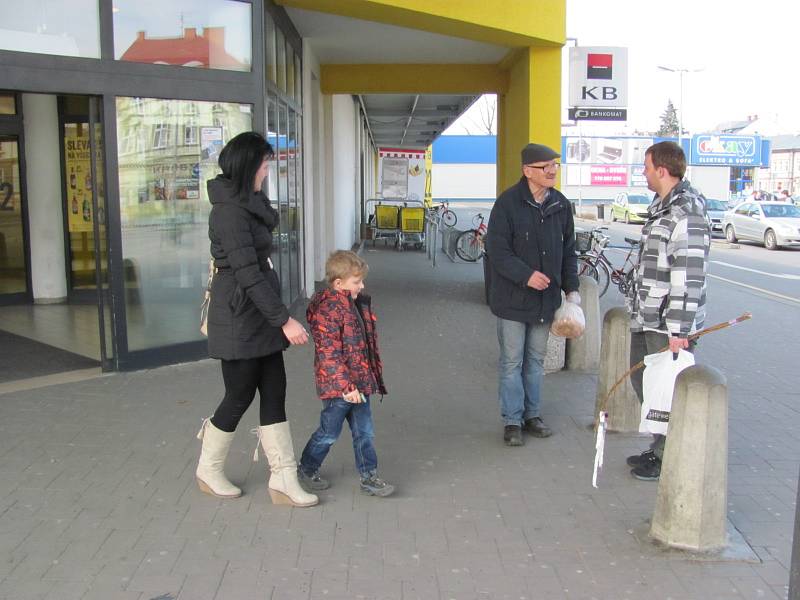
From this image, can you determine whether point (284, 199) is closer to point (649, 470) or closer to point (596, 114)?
point (596, 114)

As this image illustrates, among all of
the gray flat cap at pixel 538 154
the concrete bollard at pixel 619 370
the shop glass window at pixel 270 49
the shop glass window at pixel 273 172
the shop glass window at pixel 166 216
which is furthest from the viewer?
the shop glass window at pixel 273 172

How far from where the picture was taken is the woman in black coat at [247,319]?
3865 millimetres

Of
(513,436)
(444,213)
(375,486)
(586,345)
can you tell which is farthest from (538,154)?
(444,213)

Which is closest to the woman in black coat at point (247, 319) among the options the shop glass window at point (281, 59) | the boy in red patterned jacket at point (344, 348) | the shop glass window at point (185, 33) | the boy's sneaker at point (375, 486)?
the boy in red patterned jacket at point (344, 348)

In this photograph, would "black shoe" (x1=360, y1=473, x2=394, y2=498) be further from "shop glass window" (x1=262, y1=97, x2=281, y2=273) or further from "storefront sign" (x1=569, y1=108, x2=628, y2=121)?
"storefront sign" (x1=569, y1=108, x2=628, y2=121)

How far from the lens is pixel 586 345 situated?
732 cm

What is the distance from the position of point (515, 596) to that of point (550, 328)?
6.92 ft

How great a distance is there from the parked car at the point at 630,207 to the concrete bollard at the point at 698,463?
35859mm

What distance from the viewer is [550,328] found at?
16.9 ft

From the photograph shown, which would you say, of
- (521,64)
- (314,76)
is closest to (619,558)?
(521,64)

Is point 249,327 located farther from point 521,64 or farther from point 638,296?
point 521,64

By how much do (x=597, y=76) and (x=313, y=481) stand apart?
6.34 metres

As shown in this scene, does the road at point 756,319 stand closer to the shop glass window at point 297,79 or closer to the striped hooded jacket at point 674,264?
the striped hooded jacket at point 674,264

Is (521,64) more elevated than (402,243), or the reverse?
(521,64)
